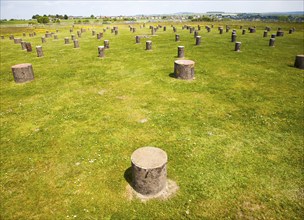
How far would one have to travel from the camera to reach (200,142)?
24.8 ft

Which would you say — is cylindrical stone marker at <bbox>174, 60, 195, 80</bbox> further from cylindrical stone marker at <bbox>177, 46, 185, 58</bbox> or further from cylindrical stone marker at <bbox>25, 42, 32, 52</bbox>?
cylindrical stone marker at <bbox>25, 42, 32, 52</bbox>

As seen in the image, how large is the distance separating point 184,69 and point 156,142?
6941 mm

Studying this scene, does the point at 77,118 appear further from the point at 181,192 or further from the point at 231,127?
the point at 231,127

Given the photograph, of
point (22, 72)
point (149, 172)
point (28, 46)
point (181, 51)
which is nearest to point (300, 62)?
point (181, 51)

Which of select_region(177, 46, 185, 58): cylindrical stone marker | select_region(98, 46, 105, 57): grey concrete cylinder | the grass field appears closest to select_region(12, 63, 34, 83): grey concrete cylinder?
the grass field

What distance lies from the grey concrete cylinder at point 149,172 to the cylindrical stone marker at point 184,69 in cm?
854

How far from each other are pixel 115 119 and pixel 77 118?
5.43 feet

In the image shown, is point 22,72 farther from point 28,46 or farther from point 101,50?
point 28,46

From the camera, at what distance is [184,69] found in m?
13.3

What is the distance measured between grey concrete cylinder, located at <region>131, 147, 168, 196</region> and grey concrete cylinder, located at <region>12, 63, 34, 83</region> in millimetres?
11679

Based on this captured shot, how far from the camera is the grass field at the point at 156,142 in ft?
17.3

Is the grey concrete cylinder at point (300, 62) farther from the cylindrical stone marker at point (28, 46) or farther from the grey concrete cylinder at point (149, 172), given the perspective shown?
the cylindrical stone marker at point (28, 46)

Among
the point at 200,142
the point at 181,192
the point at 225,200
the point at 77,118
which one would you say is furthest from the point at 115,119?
the point at 225,200

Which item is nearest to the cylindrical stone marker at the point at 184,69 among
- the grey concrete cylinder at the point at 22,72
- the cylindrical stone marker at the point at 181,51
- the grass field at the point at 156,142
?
the grass field at the point at 156,142
